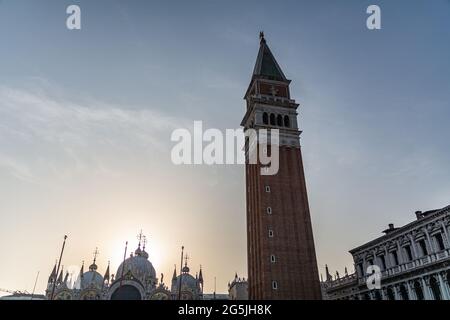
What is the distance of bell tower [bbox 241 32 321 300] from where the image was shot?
35531mm

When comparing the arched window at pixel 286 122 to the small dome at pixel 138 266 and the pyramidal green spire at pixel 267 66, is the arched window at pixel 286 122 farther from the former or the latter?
the small dome at pixel 138 266

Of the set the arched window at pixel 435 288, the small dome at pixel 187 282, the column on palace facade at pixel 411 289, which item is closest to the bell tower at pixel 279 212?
the column on palace facade at pixel 411 289

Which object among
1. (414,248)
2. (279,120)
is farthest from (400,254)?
(279,120)

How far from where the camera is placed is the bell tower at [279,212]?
117 feet

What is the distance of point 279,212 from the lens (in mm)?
39406

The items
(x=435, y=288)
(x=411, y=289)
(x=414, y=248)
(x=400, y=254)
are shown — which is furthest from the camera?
(x=400, y=254)

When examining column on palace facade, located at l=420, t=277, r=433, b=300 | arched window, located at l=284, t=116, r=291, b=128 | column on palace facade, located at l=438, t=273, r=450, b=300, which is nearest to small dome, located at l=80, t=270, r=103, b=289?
arched window, located at l=284, t=116, r=291, b=128

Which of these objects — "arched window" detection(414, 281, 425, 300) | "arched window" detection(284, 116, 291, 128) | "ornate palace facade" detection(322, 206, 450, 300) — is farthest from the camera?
"arched window" detection(284, 116, 291, 128)

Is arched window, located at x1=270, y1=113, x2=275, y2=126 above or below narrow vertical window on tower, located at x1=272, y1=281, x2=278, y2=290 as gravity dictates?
above

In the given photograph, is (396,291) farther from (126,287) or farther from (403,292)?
(126,287)

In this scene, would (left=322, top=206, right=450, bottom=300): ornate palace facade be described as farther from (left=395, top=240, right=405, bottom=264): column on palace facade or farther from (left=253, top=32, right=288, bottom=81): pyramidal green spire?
(left=253, top=32, right=288, bottom=81): pyramidal green spire
